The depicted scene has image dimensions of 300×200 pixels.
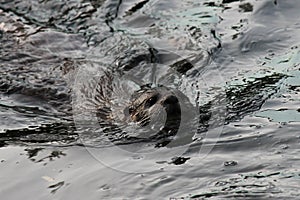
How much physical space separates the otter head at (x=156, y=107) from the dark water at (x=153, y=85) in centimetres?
8

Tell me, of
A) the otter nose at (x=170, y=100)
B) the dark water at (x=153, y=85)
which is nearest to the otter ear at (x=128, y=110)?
the dark water at (x=153, y=85)

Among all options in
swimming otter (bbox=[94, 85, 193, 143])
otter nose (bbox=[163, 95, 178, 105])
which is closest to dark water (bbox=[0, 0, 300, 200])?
swimming otter (bbox=[94, 85, 193, 143])

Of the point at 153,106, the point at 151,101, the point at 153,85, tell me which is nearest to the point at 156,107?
the point at 153,106

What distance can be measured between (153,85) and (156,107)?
1474 millimetres

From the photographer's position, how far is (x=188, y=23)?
755cm

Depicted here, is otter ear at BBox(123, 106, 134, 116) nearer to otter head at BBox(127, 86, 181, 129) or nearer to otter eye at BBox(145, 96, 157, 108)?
otter head at BBox(127, 86, 181, 129)

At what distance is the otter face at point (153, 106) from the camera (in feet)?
15.9

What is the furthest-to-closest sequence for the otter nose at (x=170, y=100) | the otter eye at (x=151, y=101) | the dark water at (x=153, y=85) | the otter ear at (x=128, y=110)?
the otter ear at (x=128, y=110), the otter eye at (x=151, y=101), the otter nose at (x=170, y=100), the dark water at (x=153, y=85)

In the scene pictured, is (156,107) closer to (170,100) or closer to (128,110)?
(170,100)

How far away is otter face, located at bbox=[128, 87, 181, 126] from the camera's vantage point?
191 inches

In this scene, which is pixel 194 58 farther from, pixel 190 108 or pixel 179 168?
pixel 179 168

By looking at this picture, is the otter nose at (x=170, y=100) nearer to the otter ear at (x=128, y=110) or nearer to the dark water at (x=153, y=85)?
the dark water at (x=153, y=85)

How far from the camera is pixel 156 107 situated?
4.93m

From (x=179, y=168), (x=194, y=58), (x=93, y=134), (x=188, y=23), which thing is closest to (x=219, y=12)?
(x=188, y=23)
